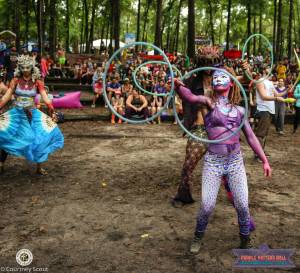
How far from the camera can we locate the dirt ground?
4766mm

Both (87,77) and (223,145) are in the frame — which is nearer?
(223,145)

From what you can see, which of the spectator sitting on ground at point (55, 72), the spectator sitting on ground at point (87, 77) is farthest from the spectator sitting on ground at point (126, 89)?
the spectator sitting on ground at point (55, 72)

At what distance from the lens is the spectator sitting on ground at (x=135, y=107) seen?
589 inches

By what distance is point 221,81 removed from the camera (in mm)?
4672

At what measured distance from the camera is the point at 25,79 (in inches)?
324

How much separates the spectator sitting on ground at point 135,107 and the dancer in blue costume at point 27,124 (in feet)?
21.9

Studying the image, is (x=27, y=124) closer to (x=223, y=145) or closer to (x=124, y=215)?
(x=124, y=215)

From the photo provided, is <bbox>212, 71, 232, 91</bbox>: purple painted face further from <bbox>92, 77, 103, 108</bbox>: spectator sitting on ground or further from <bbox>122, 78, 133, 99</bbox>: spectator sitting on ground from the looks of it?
<bbox>92, 77, 103, 108</bbox>: spectator sitting on ground

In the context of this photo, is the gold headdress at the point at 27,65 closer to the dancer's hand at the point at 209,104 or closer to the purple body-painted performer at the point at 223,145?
the purple body-painted performer at the point at 223,145

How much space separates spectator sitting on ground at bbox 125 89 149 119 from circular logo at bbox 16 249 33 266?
404 inches

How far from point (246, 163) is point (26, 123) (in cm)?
474

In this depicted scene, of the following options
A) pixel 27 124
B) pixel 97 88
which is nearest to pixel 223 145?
pixel 27 124

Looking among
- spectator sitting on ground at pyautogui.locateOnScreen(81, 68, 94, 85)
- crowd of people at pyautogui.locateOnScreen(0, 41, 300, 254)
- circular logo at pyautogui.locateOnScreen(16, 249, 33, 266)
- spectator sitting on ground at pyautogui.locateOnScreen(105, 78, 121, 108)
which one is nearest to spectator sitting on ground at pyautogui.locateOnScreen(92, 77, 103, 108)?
spectator sitting on ground at pyautogui.locateOnScreen(105, 78, 121, 108)

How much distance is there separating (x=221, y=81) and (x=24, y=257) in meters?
2.87
